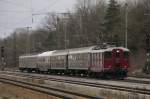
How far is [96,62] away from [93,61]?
1062mm

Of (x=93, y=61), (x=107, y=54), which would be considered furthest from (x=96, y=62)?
(x=107, y=54)

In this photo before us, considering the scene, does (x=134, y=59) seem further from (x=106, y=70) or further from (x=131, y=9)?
(x=106, y=70)

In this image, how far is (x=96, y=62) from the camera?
147ft

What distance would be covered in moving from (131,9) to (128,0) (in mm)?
11923

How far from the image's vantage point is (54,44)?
122125 mm

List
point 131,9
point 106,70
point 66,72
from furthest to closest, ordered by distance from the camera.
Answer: point 131,9 < point 66,72 < point 106,70

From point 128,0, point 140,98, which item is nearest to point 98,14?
point 128,0

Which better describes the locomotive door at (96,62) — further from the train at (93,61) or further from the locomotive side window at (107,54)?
the locomotive side window at (107,54)

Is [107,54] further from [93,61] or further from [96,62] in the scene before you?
[93,61]

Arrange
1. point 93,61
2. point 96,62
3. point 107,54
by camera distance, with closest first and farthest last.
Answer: point 107,54 < point 96,62 < point 93,61

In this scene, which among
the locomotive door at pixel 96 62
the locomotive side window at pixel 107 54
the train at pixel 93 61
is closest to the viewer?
the locomotive side window at pixel 107 54

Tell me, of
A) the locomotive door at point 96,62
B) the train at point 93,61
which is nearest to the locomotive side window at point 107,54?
the train at point 93,61

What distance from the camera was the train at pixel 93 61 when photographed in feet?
142

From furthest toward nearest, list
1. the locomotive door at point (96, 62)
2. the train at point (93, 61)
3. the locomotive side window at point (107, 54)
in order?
the locomotive door at point (96, 62), the train at point (93, 61), the locomotive side window at point (107, 54)
